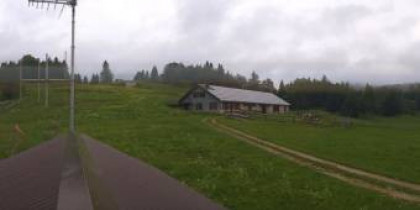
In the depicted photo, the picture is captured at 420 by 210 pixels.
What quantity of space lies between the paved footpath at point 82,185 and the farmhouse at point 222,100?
90.3 metres

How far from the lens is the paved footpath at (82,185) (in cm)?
650

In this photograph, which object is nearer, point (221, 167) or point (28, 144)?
point (221, 167)

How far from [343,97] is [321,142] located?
308 feet

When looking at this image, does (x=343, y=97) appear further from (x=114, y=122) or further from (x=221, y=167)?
(x=221, y=167)

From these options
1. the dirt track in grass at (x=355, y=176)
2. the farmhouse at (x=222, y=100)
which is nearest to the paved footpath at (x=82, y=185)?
the dirt track in grass at (x=355, y=176)

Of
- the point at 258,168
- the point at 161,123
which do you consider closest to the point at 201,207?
the point at 258,168

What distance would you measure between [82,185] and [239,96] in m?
105

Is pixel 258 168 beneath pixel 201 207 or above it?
beneath

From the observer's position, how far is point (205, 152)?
4412cm

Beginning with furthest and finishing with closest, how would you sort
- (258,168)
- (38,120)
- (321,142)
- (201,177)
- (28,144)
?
(38,120) → (321,142) → (28,144) → (258,168) → (201,177)

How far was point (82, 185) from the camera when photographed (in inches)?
269

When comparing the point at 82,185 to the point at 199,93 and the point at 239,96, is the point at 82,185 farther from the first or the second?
the point at 239,96

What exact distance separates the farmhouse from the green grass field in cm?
2625

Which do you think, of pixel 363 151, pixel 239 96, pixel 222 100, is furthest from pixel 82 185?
pixel 239 96
